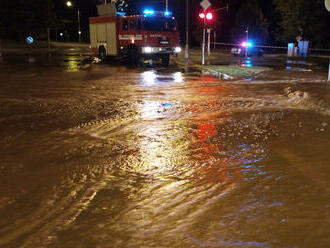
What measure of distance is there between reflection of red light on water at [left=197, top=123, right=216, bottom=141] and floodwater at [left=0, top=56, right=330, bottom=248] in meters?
0.02

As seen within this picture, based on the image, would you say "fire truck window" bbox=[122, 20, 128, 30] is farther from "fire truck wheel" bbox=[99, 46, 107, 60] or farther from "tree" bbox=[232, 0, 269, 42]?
"tree" bbox=[232, 0, 269, 42]

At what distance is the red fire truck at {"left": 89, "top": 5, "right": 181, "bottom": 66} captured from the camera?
884 inches

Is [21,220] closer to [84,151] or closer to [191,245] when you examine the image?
[191,245]

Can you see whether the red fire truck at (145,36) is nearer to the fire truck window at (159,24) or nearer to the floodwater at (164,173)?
the fire truck window at (159,24)

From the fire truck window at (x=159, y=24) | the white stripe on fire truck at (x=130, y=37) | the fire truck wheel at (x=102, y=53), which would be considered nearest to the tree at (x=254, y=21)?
the fire truck wheel at (x=102, y=53)

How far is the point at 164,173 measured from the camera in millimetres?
5367

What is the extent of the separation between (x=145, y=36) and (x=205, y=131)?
1581cm

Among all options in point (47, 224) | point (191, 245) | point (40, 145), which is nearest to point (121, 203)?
point (47, 224)

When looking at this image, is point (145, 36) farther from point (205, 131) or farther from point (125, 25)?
point (205, 131)

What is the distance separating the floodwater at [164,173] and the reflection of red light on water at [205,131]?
0.02 meters

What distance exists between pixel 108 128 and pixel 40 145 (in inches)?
61.5

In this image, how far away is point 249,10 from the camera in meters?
49.1

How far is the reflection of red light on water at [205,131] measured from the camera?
7125mm

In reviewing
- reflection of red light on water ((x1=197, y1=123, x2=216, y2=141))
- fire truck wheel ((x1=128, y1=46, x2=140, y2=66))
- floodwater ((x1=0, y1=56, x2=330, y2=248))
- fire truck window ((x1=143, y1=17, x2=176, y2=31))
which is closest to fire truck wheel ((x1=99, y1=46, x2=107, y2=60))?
fire truck wheel ((x1=128, y1=46, x2=140, y2=66))
